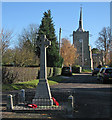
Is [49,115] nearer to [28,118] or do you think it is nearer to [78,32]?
[28,118]

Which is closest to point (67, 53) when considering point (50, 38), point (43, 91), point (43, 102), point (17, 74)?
point (50, 38)

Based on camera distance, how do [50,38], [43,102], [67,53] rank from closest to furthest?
[43,102] → [50,38] → [67,53]

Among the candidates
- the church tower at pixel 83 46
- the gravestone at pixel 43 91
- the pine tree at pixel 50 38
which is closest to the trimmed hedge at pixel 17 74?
the gravestone at pixel 43 91

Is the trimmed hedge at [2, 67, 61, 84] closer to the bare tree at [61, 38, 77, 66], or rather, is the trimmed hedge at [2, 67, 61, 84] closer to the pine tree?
the pine tree

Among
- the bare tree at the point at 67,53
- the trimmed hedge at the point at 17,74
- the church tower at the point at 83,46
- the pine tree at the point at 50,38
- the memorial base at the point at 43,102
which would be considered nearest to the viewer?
the memorial base at the point at 43,102

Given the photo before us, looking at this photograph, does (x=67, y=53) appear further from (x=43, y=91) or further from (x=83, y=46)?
(x=43, y=91)

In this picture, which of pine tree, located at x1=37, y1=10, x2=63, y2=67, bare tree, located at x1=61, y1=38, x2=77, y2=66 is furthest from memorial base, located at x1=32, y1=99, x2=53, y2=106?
bare tree, located at x1=61, y1=38, x2=77, y2=66

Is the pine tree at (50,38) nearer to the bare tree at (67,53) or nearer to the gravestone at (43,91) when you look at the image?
the bare tree at (67,53)

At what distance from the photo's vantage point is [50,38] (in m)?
39.2

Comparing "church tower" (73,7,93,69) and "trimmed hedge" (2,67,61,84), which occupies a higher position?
"church tower" (73,7,93,69)

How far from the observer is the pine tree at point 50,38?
3841 cm

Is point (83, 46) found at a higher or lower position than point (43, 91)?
higher

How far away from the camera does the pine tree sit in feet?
126

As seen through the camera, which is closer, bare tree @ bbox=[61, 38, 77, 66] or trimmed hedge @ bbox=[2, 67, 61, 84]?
→ trimmed hedge @ bbox=[2, 67, 61, 84]
